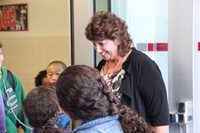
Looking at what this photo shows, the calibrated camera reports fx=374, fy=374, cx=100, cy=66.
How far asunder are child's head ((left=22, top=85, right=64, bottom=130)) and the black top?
308 millimetres

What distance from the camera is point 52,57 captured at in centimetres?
392

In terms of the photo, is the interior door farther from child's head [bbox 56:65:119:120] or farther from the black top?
child's head [bbox 56:65:119:120]

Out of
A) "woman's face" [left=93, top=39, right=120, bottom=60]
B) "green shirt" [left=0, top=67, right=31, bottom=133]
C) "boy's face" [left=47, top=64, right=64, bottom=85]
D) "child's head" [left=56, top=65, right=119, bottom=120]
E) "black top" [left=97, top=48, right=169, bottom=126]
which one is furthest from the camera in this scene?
"boy's face" [left=47, top=64, right=64, bottom=85]

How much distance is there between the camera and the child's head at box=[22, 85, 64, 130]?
162 cm

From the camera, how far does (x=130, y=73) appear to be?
165cm

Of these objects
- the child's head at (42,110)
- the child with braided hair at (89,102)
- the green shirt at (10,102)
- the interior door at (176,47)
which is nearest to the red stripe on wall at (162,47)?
the interior door at (176,47)

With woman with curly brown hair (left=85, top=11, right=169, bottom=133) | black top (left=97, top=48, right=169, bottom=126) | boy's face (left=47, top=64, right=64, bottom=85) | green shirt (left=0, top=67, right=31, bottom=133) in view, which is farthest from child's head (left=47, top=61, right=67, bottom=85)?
black top (left=97, top=48, right=169, bottom=126)

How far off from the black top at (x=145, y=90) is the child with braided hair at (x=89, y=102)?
0.51 meters

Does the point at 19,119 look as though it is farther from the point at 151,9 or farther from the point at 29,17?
the point at 29,17

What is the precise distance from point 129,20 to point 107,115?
0.86m

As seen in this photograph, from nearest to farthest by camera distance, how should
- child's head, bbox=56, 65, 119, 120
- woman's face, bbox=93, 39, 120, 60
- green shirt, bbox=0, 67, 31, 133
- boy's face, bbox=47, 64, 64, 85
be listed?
child's head, bbox=56, 65, 119, 120
woman's face, bbox=93, 39, 120, 60
green shirt, bbox=0, 67, 31, 133
boy's face, bbox=47, 64, 64, 85

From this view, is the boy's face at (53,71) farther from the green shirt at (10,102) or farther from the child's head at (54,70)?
the green shirt at (10,102)

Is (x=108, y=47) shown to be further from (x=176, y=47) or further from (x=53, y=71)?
(x=53, y=71)

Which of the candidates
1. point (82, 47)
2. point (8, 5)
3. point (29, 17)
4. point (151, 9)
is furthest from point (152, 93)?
point (8, 5)
